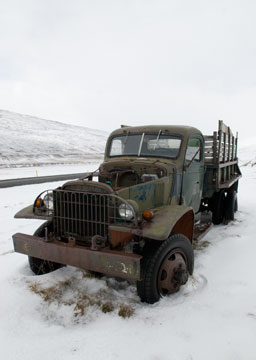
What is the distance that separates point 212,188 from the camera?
20.4ft

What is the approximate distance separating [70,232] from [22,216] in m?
0.81

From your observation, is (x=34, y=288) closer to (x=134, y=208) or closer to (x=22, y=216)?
(x=22, y=216)

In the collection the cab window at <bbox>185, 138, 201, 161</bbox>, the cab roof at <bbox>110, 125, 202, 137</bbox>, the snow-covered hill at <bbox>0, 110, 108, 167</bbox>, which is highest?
the cab roof at <bbox>110, 125, 202, 137</bbox>

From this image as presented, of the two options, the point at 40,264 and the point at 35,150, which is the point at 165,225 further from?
the point at 35,150

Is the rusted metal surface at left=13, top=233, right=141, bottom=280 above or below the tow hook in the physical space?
below

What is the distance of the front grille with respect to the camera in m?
3.46

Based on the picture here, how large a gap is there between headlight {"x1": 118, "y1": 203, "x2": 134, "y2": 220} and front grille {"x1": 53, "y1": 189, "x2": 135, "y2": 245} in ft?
0.19

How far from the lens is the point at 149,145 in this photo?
508 cm

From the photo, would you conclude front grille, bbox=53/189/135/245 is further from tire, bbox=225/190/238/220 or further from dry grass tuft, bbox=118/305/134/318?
tire, bbox=225/190/238/220

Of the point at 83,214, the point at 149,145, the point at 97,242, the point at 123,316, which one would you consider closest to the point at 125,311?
the point at 123,316

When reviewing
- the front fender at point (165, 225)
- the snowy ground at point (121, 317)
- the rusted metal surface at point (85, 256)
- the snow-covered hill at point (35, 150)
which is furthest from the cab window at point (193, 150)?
the snow-covered hill at point (35, 150)

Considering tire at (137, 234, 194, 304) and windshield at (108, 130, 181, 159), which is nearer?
tire at (137, 234, 194, 304)

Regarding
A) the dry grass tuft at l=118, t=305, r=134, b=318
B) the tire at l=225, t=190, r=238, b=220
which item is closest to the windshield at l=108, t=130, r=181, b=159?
the dry grass tuft at l=118, t=305, r=134, b=318

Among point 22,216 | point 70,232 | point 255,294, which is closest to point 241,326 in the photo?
point 255,294
